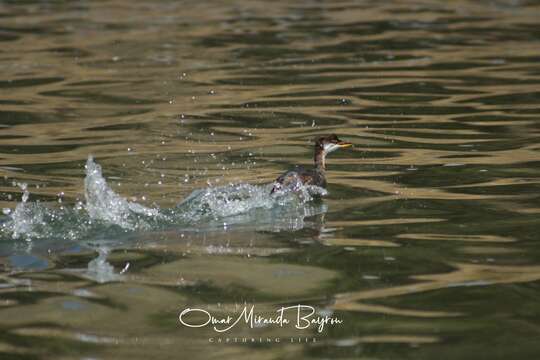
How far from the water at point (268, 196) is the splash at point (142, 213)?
25 millimetres

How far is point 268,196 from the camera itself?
11609 mm

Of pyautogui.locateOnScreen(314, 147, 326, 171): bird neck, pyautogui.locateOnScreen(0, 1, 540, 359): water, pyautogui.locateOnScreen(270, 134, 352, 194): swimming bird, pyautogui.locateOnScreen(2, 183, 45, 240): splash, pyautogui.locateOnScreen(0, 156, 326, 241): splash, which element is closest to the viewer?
pyautogui.locateOnScreen(0, 1, 540, 359): water

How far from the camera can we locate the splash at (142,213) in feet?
33.9

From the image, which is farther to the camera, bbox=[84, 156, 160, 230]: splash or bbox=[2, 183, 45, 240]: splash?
bbox=[84, 156, 160, 230]: splash

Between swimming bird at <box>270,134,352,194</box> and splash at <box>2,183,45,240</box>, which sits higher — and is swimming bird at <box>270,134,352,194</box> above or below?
below

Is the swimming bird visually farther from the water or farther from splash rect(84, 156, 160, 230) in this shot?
splash rect(84, 156, 160, 230)

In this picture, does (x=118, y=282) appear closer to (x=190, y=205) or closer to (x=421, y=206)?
(x=190, y=205)

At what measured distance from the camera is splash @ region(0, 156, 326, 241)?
33.9 ft

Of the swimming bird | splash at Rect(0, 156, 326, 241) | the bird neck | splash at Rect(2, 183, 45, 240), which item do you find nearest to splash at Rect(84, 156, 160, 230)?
splash at Rect(0, 156, 326, 241)

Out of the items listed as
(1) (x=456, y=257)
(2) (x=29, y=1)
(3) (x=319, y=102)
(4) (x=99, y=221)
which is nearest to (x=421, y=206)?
(1) (x=456, y=257)

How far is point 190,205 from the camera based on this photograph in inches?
449

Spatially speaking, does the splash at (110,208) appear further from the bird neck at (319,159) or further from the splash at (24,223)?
the bird neck at (319,159)

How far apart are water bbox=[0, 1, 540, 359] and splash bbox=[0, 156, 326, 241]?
25 millimetres

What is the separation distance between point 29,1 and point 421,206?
25437mm
